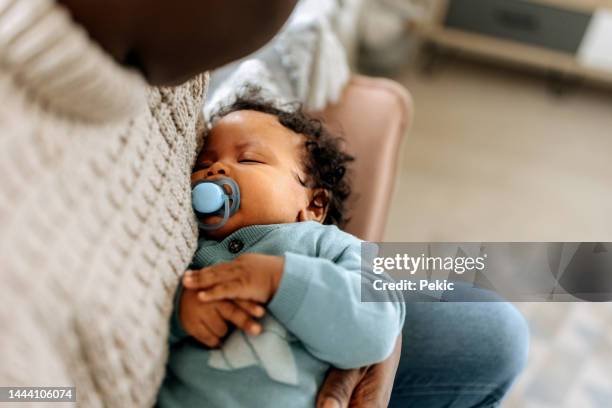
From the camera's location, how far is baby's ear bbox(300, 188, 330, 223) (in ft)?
2.77

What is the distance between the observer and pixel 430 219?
5.77 ft

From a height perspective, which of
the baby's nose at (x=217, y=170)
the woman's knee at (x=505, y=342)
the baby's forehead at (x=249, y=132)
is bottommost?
the woman's knee at (x=505, y=342)

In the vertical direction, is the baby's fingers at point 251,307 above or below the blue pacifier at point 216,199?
below

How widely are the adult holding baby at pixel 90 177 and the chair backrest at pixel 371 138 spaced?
1.76ft

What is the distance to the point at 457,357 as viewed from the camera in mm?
835

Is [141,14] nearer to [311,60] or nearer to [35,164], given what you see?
[35,164]

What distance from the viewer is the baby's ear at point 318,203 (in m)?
0.84

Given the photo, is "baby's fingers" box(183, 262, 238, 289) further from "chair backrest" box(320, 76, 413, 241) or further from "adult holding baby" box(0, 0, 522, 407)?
"chair backrest" box(320, 76, 413, 241)

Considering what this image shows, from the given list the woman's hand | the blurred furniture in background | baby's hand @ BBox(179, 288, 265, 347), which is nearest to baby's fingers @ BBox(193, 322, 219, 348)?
baby's hand @ BBox(179, 288, 265, 347)

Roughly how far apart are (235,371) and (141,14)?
1.23 ft

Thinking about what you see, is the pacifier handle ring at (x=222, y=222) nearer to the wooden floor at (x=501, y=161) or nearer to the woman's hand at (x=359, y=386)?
the woman's hand at (x=359, y=386)

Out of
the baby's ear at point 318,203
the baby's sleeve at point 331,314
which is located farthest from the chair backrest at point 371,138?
the baby's sleeve at point 331,314

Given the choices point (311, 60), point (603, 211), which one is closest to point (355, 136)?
point (311, 60)

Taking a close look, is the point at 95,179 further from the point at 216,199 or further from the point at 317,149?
the point at 317,149
